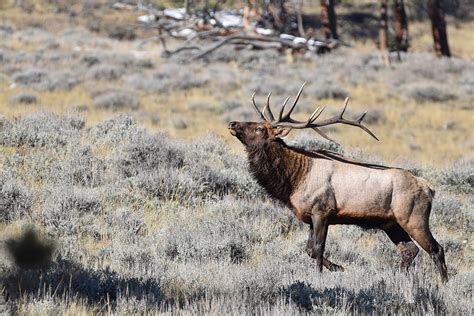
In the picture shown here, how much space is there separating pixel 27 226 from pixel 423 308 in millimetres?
3926

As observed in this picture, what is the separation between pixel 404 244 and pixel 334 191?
106 cm

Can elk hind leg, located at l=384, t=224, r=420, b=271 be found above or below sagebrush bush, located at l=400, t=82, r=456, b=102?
above

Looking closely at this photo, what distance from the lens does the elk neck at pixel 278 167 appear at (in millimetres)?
7160

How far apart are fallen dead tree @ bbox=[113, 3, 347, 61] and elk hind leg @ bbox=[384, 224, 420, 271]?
19.4 metres

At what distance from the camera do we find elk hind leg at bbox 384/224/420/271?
7.44m

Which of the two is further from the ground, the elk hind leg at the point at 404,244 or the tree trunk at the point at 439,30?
the elk hind leg at the point at 404,244

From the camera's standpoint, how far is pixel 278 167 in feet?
23.8

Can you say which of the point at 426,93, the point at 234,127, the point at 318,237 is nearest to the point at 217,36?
the point at 426,93

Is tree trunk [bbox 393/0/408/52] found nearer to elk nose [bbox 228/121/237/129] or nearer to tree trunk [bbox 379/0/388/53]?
tree trunk [bbox 379/0/388/53]

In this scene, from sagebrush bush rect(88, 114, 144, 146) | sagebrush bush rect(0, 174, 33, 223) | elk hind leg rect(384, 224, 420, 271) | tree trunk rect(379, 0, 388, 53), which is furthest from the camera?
tree trunk rect(379, 0, 388, 53)

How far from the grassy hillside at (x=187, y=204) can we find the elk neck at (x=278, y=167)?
2.26 feet

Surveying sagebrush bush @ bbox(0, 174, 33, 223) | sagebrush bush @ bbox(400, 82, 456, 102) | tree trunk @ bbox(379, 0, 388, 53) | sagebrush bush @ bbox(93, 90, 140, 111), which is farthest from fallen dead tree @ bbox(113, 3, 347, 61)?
sagebrush bush @ bbox(0, 174, 33, 223)

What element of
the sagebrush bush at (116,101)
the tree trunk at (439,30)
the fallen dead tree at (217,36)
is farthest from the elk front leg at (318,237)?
the tree trunk at (439,30)

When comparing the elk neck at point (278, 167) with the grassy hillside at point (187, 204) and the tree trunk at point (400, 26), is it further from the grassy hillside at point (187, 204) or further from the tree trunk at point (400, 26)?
the tree trunk at point (400, 26)
